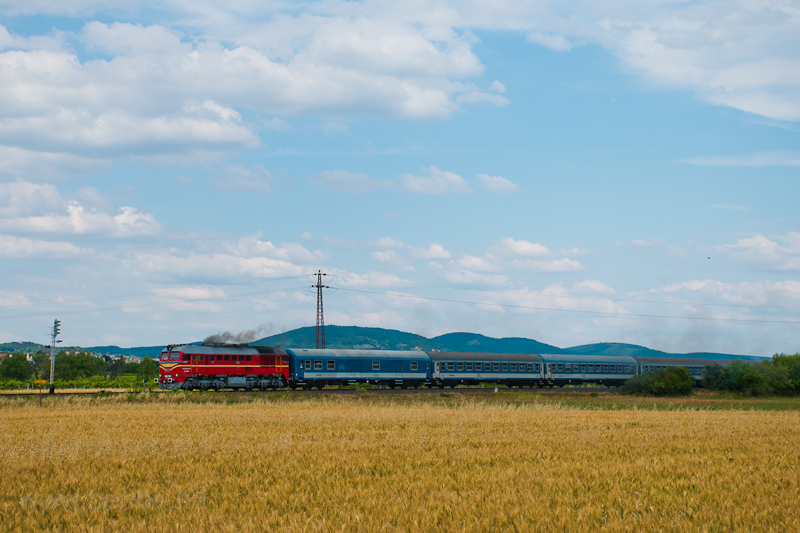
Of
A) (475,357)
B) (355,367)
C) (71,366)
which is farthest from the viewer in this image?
(71,366)

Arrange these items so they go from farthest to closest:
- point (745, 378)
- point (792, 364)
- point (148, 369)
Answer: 1. point (148, 369)
2. point (792, 364)
3. point (745, 378)

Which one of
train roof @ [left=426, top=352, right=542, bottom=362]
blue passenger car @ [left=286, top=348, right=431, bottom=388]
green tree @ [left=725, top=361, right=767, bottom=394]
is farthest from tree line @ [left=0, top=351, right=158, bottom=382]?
green tree @ [left=725, top=361, right=767, bottom=394]

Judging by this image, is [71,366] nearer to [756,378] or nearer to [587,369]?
[587,369]

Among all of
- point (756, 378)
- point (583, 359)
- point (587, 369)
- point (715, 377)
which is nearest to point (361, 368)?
point (587, 369)

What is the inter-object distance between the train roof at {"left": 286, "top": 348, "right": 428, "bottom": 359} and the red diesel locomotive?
5.03ft

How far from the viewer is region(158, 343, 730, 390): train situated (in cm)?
5519


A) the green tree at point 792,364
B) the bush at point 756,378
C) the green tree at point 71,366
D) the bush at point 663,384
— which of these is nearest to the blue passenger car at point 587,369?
the bush at point 663,384

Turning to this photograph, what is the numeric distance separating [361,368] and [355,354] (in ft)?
4.58

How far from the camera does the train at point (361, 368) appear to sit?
55.2 metres

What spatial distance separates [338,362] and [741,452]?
46.4 metres

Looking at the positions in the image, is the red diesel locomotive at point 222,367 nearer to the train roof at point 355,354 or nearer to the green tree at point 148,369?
the train roof at point 355,354

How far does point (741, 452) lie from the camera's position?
1655 centimetres

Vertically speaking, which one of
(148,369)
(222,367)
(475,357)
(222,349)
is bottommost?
(148,369)

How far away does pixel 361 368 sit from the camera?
61.5 m
